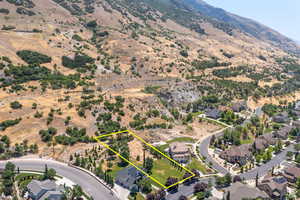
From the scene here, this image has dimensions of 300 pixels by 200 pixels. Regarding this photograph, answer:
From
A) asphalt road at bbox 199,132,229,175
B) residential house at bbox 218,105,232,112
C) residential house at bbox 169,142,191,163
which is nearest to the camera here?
asphalt road at bbox 199,132,229,175

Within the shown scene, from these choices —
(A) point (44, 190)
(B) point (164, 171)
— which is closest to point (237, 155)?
(B) point (164, 171)

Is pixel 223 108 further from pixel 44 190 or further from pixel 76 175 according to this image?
pixel 44 190

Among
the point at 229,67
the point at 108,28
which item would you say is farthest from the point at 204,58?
the point at 108,28

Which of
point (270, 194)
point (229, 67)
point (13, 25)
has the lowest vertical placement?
point (270, 194)

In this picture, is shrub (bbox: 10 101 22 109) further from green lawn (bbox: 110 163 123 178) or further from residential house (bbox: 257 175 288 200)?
residential house (bbox: 257 175 288 200)

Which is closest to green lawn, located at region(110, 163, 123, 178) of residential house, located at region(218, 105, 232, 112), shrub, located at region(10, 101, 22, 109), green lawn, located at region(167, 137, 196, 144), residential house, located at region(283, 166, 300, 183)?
green lawn, located at region(167, 137, 196, 144)

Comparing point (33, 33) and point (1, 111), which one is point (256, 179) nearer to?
point (1, 111)
